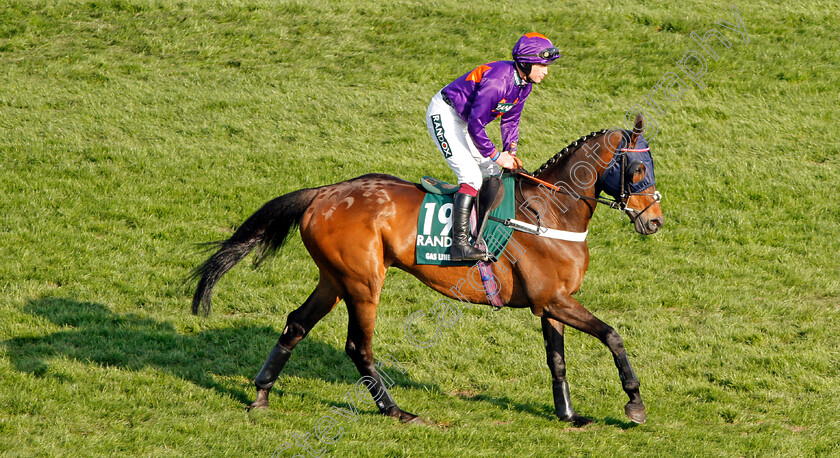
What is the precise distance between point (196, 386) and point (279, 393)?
730 millimetres

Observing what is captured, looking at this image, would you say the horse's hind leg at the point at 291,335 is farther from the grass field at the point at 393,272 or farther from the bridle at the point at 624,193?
the bridle at the point at 624,193

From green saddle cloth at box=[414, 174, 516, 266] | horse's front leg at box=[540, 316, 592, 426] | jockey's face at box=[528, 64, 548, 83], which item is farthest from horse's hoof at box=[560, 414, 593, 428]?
jockey's face at box=[528, 64, 548, 83]

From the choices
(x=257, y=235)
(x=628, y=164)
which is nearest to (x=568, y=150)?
(x=628, y=164)

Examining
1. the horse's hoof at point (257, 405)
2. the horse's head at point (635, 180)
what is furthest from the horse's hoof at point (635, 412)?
the horse's hoof at point (257, 405)

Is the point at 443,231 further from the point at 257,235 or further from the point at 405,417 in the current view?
the point at 257,235

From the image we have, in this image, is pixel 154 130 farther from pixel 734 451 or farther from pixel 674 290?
pixel 734 451

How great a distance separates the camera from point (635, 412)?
251 inches

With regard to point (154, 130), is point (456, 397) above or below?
below

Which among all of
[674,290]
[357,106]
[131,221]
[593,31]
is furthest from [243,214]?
[593,31]

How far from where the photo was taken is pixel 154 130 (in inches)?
528

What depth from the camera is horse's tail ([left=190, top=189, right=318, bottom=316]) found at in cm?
690

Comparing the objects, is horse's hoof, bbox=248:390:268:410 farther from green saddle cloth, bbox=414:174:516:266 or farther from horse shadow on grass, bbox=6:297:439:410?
green saddle cloth, bbox=414:174:516:266

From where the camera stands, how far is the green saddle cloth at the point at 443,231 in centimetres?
647

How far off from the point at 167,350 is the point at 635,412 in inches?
175
